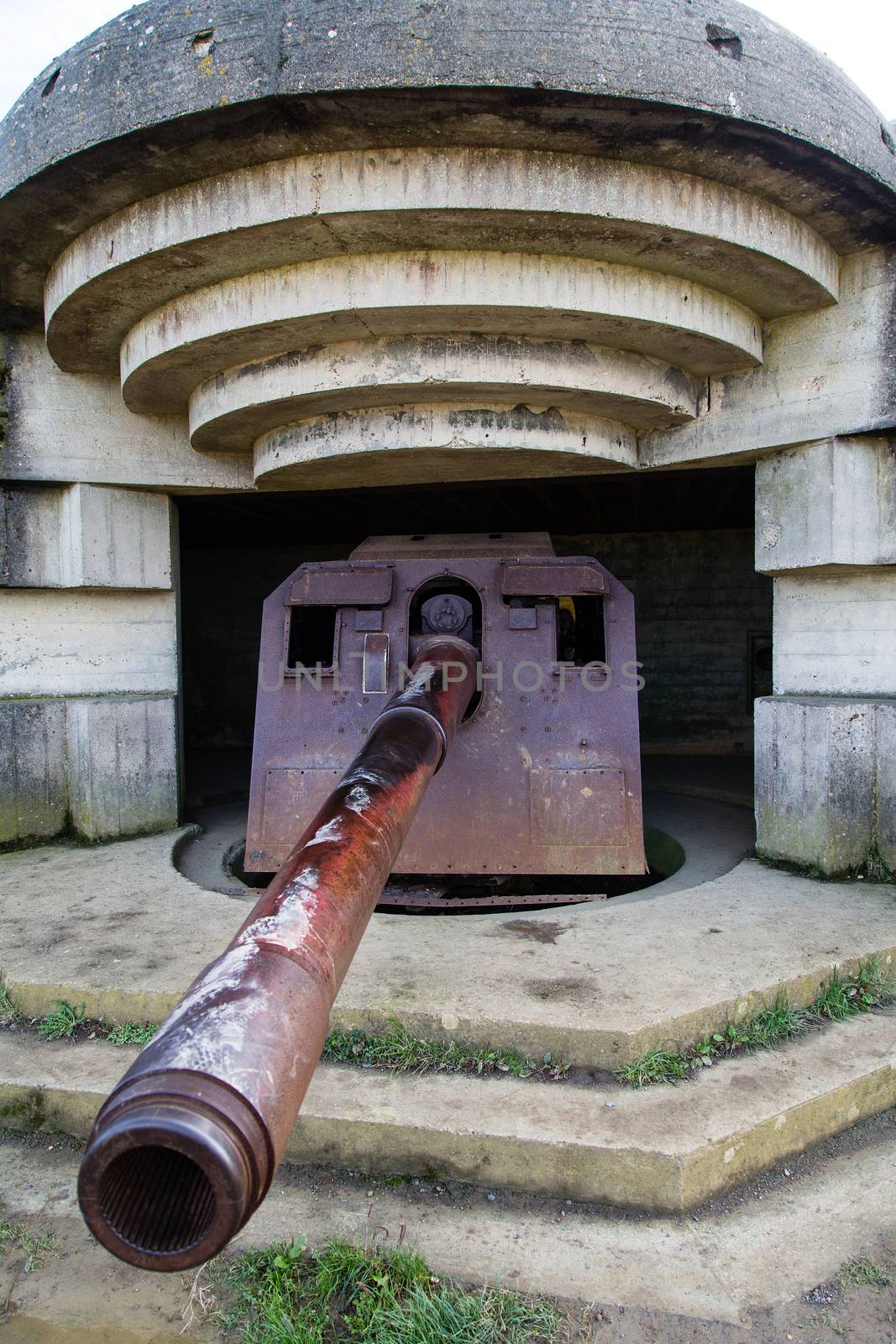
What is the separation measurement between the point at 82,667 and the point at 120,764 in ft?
2.03

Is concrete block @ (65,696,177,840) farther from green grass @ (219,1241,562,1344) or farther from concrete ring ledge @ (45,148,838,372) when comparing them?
green grass @ (219,1241,562,1344)

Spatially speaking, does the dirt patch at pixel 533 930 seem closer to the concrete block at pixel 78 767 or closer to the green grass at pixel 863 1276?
the green grass at pixel 863 1276

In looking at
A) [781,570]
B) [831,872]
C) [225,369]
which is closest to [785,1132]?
[831,872]

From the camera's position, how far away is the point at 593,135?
286 cm

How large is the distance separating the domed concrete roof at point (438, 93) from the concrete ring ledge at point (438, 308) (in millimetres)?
445

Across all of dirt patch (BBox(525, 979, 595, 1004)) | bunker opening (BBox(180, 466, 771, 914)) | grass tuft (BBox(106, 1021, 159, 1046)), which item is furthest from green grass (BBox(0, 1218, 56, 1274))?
bunker opening (BBox(180, 466, 771, 914))

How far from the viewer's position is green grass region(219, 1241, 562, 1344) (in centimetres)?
156

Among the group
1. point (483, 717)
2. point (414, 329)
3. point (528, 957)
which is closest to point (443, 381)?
point (414, 329)

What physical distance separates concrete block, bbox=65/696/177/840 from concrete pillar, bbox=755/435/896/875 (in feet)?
10.8

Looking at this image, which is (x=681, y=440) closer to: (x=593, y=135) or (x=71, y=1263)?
(x=593, y=135)

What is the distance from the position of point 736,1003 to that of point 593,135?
2.85m

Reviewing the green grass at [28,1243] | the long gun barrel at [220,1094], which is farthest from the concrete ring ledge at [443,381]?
the green grass at [28,1243]

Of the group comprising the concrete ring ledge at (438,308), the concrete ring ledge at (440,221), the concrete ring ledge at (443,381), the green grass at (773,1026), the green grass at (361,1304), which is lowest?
the green grass at (361,1304)

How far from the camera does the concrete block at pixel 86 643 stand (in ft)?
15.6
